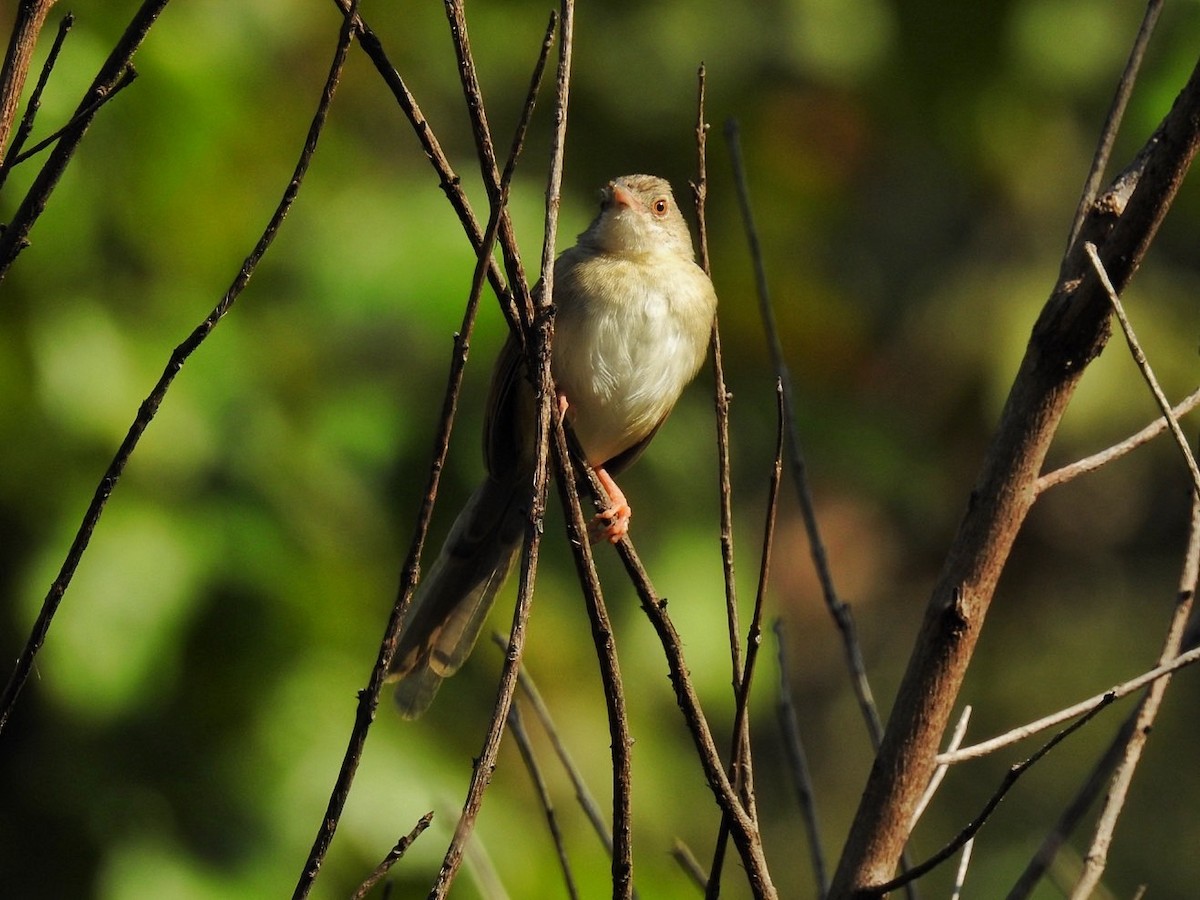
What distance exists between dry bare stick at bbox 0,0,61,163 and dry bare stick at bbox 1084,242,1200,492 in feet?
4.40

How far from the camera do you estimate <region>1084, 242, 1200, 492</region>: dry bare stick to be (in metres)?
1.95

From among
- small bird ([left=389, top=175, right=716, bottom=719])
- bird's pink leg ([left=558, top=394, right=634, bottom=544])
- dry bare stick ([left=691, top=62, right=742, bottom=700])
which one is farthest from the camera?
small bird ([left=389, top=175, right=716, bottom=719])

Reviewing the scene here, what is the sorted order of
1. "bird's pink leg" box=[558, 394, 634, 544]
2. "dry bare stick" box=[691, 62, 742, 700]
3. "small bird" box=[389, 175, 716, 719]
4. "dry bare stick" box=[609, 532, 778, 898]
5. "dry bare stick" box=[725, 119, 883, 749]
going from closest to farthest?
"dry bare stick" box=[609, 532, 778, 898]
"dry bare stick" box=[691, 62, 742, 700]
"dry bare stick" box=[725, 119, 883, 749]
"bird's pink leg" box=[558, 394, 634, 544]
"small bird" box=[389, 175, 716, 719]

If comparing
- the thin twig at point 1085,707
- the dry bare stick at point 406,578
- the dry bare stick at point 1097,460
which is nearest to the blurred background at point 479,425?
the dry bare stick at point 406,578

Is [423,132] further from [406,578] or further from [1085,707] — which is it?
[1085,707]

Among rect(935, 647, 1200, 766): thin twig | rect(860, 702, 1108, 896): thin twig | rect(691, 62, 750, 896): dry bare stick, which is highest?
rect(691, 62, 750, 896): dry bare stick

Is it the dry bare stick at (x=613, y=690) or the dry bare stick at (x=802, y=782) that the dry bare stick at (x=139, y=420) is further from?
the dry bare stick at (x=802, y=782)

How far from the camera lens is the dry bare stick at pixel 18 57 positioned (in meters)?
1.81

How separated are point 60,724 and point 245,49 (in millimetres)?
2244

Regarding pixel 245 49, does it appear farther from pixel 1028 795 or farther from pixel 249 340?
pixel 1028 795

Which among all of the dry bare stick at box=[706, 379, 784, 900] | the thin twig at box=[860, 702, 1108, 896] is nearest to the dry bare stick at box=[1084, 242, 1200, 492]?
the thin twig at box=[860, 702, 1108, 896]

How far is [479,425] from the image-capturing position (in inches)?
207

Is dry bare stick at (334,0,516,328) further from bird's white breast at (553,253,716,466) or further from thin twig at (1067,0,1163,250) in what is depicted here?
bird's white breast at (553,253,716,466)

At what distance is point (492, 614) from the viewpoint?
16.0ft
